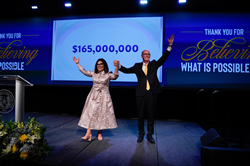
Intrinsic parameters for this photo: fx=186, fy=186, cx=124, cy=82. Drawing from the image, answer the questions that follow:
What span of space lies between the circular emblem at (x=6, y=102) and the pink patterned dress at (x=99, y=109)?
1.14 metres

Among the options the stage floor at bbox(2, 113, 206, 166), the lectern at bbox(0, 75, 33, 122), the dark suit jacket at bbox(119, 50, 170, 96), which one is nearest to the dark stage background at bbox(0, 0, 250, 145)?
the stage floor at bbox(2, 113, 206, 166)

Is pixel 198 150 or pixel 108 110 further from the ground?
pixel 108 110

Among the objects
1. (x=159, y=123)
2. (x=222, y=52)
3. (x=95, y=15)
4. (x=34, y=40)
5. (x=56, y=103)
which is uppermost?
(x=95, y=15)

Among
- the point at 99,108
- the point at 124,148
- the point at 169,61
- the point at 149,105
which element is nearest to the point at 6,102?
the point at 99,108

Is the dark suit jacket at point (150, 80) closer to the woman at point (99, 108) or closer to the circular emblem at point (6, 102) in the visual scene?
the woman at point (99, 108)

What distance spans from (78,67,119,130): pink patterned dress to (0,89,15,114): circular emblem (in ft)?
3.74

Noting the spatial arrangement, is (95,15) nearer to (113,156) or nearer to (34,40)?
(34,40)

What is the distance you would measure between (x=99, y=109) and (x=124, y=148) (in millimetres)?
794

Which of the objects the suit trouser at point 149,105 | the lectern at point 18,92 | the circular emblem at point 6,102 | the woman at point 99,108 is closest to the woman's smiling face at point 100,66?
the woman at point 99,108

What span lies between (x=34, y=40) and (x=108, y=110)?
13.2 ft

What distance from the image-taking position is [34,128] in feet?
7.54

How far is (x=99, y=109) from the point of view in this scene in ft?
10.7

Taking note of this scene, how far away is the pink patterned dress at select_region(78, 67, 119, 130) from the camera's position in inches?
127

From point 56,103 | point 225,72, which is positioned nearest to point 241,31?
point 225,72
